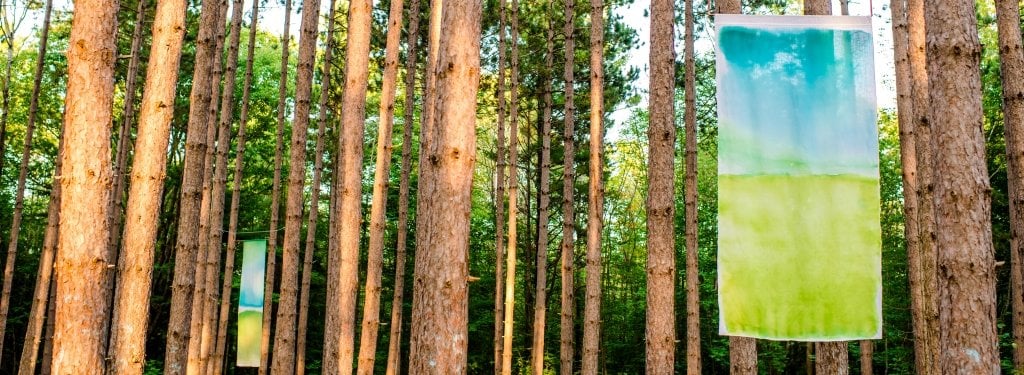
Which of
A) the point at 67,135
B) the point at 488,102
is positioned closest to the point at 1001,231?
the point at 488,102

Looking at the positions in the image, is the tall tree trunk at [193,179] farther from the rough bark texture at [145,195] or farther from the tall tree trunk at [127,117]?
the tall tree trunk at [127,117]

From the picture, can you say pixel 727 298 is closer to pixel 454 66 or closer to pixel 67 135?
pixel 454 66

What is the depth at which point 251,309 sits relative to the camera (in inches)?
393

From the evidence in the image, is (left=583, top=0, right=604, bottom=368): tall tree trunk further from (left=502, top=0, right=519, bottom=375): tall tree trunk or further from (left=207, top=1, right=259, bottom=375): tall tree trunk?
(left=207, top=1, right=259, bottom=375): tall tree trunk

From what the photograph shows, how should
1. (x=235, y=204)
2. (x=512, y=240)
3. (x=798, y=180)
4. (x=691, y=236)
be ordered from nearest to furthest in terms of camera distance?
(x=798, y=180) < (x=691, y=236) < (x=512, y=240) < (x=235, y=204)

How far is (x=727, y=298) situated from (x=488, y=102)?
12.1 metres

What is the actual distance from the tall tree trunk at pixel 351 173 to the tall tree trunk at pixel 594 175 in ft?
6.98

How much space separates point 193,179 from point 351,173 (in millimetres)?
1238

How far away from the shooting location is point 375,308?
22.6 ft

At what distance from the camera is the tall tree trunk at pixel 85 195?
394 centimetres

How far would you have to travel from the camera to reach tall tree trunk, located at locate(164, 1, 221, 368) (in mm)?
6066

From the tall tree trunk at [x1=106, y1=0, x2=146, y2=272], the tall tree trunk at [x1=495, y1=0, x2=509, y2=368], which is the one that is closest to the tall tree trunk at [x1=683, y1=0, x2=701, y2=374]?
the tall tree trunk at [x1=495, y1=0, x2=509, y2=368]

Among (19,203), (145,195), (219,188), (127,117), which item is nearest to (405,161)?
(219,188)

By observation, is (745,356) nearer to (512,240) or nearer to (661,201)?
(661,201)
